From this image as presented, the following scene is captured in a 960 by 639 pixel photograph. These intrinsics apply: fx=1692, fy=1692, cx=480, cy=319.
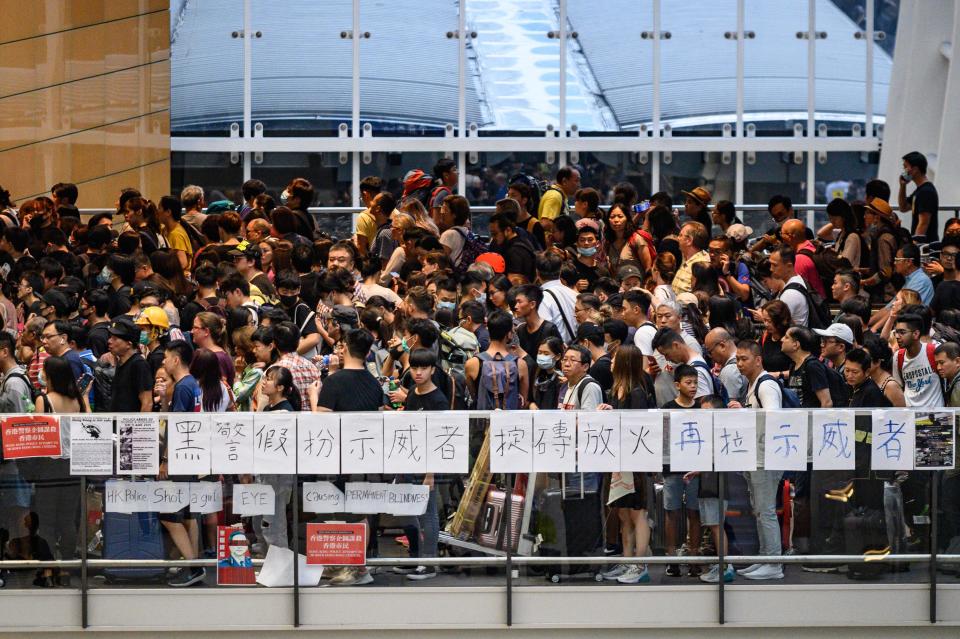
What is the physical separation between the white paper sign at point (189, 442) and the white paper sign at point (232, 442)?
0.16 ft

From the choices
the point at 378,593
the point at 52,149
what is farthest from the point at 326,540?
the point at 52,149

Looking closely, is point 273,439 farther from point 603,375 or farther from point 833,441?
point 833,441

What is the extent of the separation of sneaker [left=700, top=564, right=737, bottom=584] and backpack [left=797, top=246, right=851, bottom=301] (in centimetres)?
446

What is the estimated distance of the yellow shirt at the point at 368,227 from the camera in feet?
50.9

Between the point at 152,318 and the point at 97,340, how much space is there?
0.57m

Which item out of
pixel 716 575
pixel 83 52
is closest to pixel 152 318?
pixel 716 575

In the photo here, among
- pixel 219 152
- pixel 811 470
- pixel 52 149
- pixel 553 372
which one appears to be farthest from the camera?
pixel 219 152

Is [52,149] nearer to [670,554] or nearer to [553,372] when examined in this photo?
[553,372]

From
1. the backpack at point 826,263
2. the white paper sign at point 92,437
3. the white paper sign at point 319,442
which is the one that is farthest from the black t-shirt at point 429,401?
the backpack at point 826,263

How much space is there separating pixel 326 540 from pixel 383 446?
740 mm

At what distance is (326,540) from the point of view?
10742mm

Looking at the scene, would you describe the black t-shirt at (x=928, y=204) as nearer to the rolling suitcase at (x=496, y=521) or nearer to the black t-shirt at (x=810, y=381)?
the black t-shirt at (x=810, y=381)

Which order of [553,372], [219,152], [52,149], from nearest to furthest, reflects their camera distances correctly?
1. [553,372]
2. [52,149]
3. [219,152]

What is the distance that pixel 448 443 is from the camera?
34.5 feet
